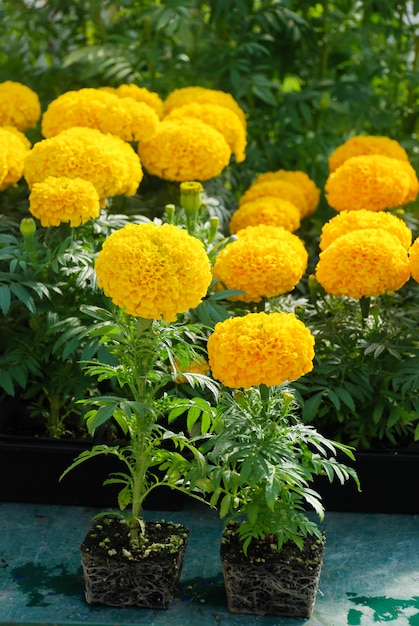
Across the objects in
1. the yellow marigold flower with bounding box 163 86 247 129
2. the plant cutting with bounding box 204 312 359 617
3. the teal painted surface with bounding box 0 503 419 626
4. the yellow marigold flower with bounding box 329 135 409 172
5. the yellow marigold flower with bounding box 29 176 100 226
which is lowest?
the teal painted surface with bounding box 0 503 419 626

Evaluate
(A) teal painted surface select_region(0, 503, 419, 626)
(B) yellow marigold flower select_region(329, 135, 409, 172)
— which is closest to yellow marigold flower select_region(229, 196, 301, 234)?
(B) yellow marigold flower select_region(329, 135, 409, 172)

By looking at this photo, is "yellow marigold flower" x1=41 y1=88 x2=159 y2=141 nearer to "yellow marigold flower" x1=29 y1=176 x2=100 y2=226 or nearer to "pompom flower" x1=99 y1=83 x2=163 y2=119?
"pompom flower" x1=99 y1=83 x2=163 y2=119

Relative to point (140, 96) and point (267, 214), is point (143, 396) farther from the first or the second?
point (140, 96)

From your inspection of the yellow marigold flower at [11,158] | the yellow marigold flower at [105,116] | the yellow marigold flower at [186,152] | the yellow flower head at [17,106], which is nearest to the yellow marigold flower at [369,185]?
the yellow marigold flower at [186,152]

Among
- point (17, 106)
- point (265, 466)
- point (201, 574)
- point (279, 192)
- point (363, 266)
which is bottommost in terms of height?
point (201, 574)

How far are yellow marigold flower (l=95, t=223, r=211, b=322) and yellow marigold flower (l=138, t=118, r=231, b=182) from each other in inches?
45.9

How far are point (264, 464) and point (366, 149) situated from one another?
2.04m

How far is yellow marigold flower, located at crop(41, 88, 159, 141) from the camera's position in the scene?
3.96 metres

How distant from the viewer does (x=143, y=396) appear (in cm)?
285

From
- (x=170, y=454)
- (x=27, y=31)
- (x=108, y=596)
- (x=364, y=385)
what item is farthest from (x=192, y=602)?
(x=27, y=31)

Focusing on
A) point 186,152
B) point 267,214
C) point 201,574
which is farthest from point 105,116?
point 201,574

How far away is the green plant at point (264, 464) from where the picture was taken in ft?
8.88

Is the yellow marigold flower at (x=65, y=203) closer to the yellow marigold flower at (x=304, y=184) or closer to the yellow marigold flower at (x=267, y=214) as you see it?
the yellow marigold flower at (x=267, y=214)

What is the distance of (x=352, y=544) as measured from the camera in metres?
3.29
